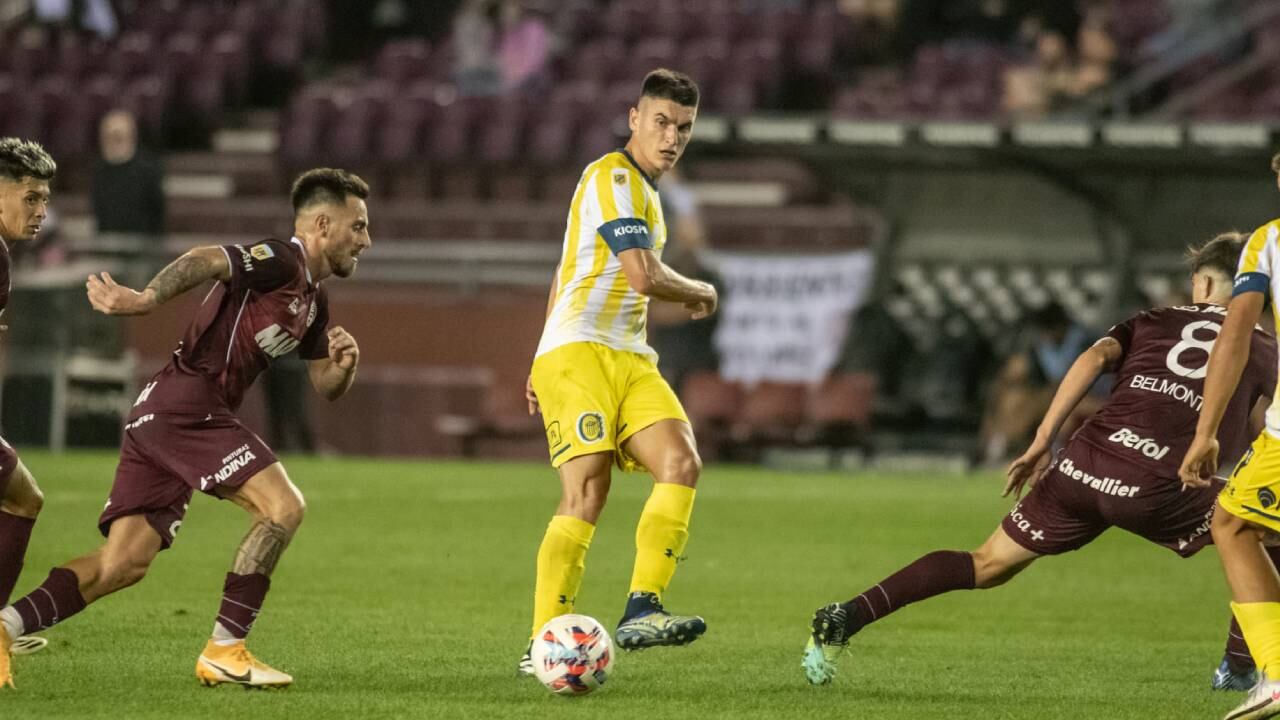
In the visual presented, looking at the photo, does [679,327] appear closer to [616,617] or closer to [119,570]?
[616,617]

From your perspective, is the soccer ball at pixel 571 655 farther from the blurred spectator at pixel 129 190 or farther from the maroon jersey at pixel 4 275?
the blurred spectator at pixel 129 190

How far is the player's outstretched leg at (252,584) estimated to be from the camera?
704cm

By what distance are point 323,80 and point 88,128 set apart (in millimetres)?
3561

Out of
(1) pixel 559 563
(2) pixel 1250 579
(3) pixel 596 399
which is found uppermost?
(3) pixel 596 399

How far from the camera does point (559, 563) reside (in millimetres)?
7379

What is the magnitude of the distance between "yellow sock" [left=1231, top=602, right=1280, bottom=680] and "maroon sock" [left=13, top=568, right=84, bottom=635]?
3.95 meters

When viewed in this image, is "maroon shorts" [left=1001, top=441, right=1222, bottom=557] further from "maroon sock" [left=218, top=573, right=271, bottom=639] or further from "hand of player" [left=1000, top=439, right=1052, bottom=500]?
"maroon sock" [left=218, top=573, right=271, bottom=639]

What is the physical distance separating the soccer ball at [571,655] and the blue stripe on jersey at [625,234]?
4.43 feet

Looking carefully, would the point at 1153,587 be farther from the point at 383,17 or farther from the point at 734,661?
the point at 383,17

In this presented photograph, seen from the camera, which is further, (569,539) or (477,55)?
(477,55)

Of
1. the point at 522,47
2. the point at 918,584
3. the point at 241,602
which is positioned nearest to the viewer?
the point at 241,602

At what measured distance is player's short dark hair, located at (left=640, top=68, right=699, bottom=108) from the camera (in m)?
7.62

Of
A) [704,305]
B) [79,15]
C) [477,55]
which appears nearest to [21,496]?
[704,305]

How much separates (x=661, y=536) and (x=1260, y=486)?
2126 millimetres
